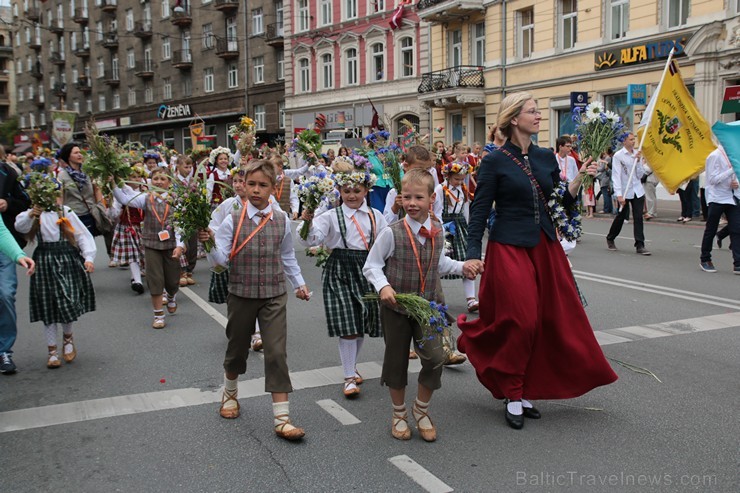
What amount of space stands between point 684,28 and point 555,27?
20.1 ft

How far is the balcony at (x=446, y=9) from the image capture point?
31953 mm

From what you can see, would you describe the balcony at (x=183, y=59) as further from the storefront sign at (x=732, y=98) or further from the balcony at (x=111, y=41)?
the storefront sign at (x=732, y=98)

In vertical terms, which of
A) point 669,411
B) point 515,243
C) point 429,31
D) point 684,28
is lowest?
point 669,411

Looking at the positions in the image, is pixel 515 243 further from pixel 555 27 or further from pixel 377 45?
pixel 377 45

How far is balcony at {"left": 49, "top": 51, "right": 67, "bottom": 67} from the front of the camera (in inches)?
2941

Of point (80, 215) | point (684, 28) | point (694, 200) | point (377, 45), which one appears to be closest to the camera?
point (80, 215)

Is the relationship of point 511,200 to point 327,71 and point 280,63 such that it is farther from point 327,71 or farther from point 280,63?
point 280,63

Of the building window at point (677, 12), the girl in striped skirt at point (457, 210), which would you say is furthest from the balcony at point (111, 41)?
the girl in striped skirt at point (457, 210)

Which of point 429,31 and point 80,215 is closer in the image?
point 80,215

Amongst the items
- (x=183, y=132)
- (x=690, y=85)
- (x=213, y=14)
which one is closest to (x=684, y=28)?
(x=690, y=85)

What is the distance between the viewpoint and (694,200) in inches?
754

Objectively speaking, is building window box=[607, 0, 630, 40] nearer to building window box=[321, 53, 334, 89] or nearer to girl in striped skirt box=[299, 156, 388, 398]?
building window box=[321, 53, 334, 89]

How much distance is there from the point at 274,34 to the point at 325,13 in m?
4.92

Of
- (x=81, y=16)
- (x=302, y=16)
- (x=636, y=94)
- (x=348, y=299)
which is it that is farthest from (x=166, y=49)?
(x=348, y=299)
